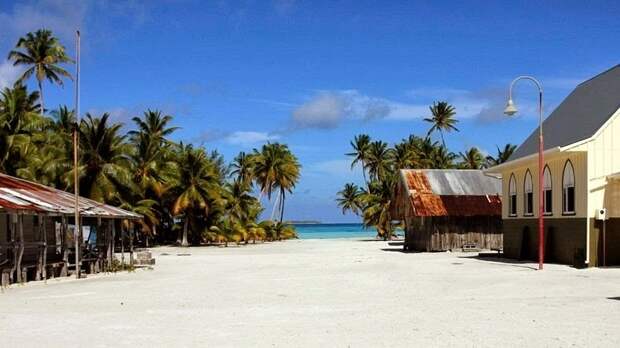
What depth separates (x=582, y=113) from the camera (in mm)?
29125

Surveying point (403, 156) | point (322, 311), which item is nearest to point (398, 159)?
point (403, 156)

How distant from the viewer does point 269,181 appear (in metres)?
81.4

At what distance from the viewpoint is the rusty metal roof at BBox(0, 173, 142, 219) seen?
70.8 feet

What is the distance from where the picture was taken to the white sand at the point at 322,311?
10.6 metres

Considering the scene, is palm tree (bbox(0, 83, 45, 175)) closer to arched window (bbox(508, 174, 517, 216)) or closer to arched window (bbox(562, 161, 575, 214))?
arched window (bbox(508, 174, 517, 216))

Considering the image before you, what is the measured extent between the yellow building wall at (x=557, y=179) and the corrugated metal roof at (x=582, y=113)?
559mm

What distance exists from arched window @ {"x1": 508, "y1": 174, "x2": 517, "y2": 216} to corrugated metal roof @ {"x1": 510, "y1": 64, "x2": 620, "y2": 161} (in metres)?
1.35

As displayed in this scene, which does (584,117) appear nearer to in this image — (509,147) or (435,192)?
(435,192)

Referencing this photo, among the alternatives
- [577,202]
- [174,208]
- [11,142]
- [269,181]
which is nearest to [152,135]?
[174,208]

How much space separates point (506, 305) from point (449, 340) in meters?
4.54

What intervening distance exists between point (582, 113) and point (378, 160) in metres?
59.5

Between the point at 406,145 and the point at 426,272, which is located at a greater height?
the point at 406,145

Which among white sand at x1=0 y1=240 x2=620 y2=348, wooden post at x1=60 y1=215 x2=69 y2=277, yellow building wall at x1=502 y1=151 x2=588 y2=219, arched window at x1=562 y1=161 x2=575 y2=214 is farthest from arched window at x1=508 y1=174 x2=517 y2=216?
wooden post at x1=60 y1=215 x2=69 y2=277

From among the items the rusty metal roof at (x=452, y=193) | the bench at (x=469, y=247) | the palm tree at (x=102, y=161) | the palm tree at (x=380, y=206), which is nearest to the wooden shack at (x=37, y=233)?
the palm tree at (x=102, y=161)
